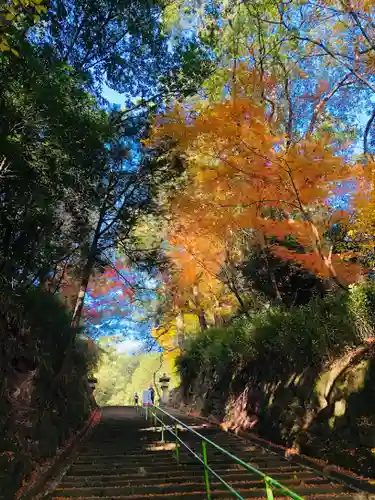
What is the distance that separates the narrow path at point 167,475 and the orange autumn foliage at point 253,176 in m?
3.98

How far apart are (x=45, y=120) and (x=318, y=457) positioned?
281 inches

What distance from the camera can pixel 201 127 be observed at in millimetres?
10180

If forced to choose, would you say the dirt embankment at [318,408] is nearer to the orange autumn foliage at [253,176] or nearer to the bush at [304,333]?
the bush at [304,333]

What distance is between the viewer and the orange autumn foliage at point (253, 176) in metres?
8.68

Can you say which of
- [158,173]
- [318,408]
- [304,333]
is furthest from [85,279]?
[318,408]

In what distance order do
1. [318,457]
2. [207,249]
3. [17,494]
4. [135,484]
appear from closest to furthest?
1. [17,494]
2. [135,484]
3. [318,457]
4. [207,249]

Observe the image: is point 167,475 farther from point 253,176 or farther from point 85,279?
point 253,176

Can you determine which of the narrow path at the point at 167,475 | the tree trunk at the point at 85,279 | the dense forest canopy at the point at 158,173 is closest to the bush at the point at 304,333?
the dense forest canopy at the point at 158,173

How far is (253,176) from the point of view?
30.1ft

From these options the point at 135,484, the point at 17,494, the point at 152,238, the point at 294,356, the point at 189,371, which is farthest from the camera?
the point at 189,371

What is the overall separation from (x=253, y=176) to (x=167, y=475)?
6.37 meters

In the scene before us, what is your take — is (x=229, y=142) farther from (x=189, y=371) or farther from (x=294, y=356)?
(x=189, y=371)

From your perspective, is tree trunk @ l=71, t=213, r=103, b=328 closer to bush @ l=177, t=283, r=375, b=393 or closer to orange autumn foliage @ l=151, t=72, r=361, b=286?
orange autumn foliage @ l=151, t=72, r=361, b=286

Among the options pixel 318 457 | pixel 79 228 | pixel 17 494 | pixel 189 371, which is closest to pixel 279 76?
pixel 79 228
